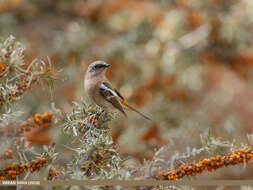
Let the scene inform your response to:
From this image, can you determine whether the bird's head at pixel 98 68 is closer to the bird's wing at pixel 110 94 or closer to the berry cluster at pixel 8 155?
the bird's wing at pixel 110 94

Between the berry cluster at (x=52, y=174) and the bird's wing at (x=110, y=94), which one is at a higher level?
the bird's wing at (x=110, y=94)

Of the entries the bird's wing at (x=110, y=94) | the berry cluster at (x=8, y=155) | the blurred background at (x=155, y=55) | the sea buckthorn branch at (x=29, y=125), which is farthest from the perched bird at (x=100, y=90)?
the blurred background at (x=155, y=55)

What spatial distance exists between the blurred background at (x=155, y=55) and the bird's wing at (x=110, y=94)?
4.18 feet

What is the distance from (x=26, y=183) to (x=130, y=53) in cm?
302

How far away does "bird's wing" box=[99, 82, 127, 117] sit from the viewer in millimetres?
2070

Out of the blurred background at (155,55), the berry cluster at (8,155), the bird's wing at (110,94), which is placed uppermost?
the blurred background at (155,55)

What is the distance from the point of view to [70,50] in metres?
3.74

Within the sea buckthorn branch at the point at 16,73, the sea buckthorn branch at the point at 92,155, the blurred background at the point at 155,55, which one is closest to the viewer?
the sea buckthorn branch at the point at 92,155

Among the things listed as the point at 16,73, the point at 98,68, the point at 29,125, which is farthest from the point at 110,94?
the point at 16,73

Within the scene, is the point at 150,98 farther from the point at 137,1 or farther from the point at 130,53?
the point at 137,1

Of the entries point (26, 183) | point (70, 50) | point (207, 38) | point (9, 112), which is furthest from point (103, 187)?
point (207, 38)

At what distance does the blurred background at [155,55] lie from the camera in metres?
3.91

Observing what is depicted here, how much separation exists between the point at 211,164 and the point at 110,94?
3.28 feet

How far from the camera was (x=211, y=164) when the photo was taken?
1.26m
